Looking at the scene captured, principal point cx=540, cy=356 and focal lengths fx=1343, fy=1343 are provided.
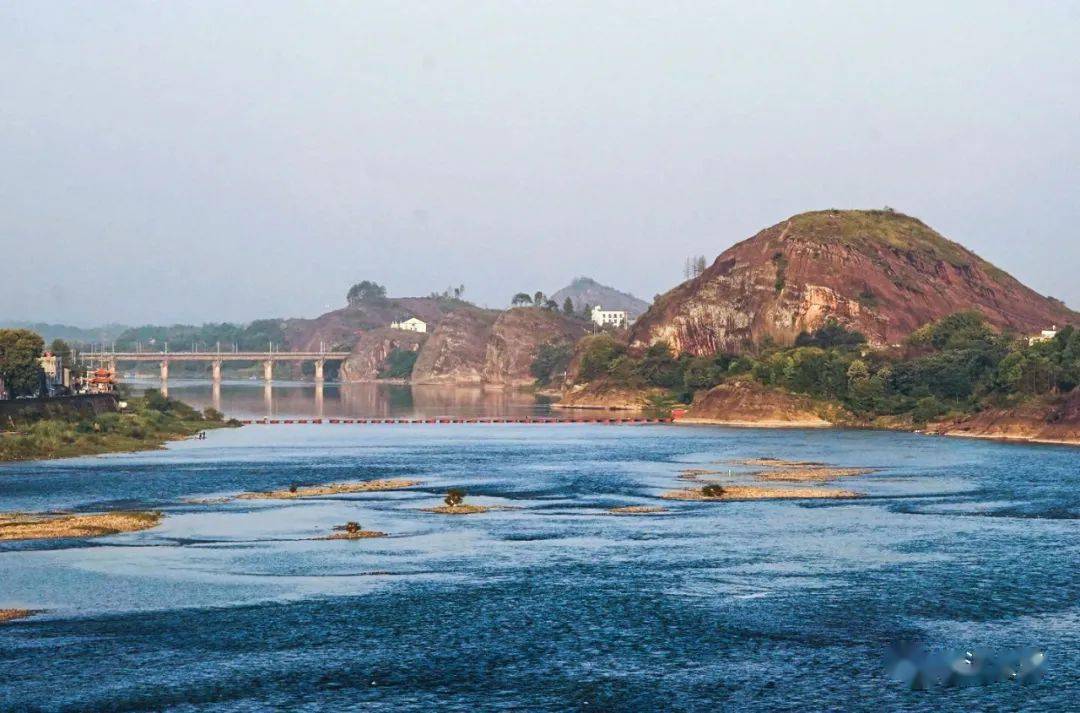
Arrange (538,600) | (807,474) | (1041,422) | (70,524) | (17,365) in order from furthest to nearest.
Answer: (17,365), (1041,422), (807,474), (70,524), (538,600)

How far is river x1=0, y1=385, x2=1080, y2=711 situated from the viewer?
50.7 meters

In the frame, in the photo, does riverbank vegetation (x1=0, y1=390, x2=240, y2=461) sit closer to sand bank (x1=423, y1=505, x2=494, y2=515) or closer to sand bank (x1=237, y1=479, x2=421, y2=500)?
sand bank (x1=237, y1=479, x2=421, y2=500)

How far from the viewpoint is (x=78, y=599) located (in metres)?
66.4

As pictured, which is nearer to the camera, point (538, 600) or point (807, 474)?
point (538, 600)

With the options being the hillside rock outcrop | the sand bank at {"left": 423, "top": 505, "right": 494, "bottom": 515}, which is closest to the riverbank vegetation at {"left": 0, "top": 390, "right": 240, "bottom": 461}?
the sand bank at {"left": 423, "top": 505, "right": 494, "bottom": 515}

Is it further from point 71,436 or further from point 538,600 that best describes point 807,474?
point 71,436

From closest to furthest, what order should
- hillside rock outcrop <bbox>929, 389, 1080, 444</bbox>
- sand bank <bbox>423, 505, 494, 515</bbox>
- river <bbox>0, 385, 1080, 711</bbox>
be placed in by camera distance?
river <bbox>0, 385, 1080, 711</bbox> → sand bank <bbox>423, 505, 494, 515</bbox> → hillside rock outcrop <bbox>929, 389, 1080, 444</bbox>

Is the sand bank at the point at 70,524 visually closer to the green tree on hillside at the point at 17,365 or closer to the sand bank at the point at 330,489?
the sand bank at the point at 330,489

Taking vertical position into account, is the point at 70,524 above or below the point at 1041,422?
below

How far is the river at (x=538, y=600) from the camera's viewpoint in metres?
50.7

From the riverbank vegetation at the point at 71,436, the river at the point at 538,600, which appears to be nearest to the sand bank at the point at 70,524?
the river at the point at 538,600

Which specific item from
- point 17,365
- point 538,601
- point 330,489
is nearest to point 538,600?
point 538,601

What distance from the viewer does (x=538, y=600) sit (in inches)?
2645

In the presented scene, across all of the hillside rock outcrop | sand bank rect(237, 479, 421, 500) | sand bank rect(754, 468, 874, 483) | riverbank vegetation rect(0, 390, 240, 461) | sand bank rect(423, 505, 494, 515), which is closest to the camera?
sand bank rect(423, 505, 494, 515)
